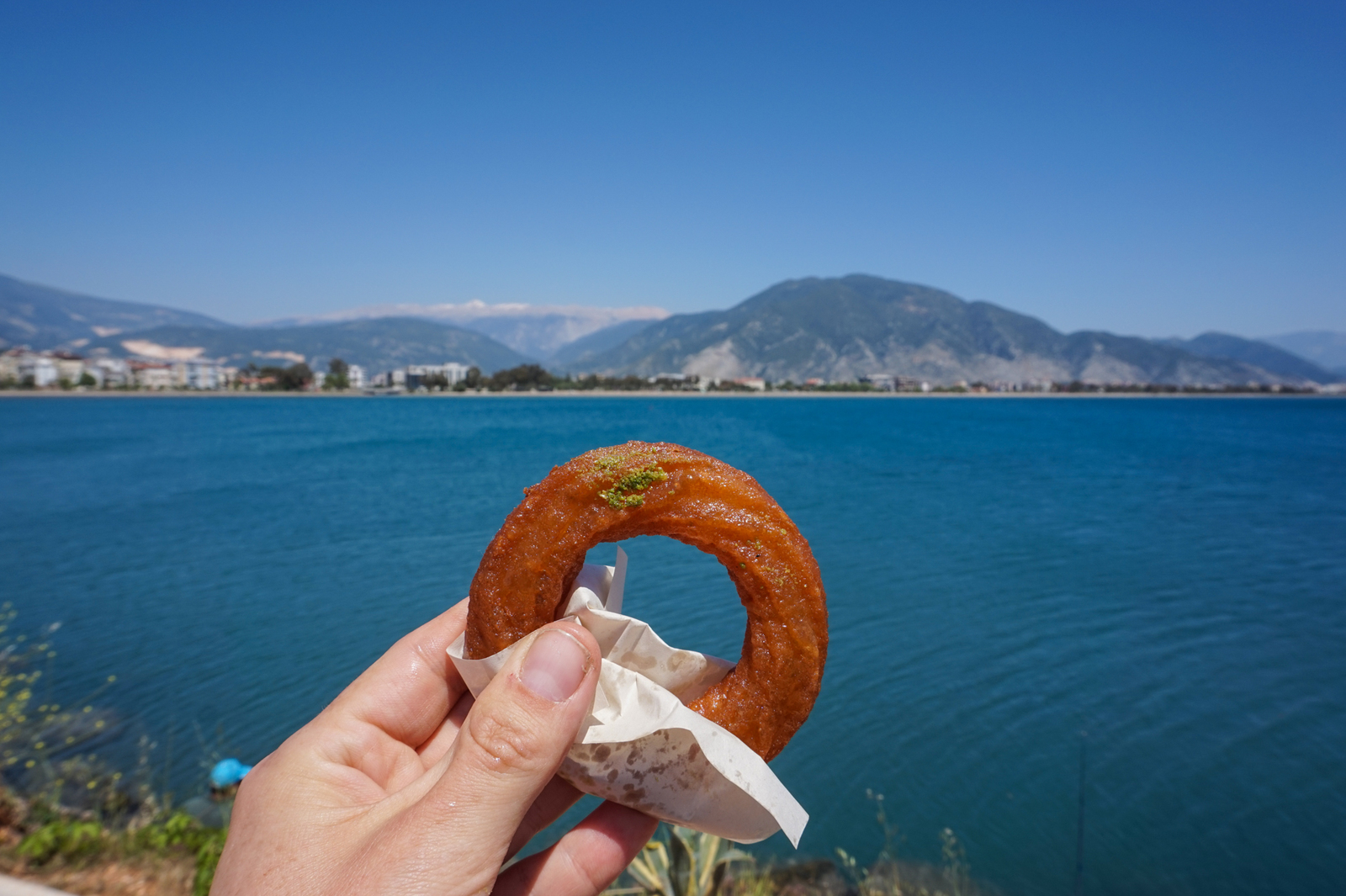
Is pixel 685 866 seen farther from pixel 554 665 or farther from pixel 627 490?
pixel 627 490

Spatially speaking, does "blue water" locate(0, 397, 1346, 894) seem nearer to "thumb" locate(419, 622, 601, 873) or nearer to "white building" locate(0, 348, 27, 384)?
"thumb" locate(419, 622, 601, 873)

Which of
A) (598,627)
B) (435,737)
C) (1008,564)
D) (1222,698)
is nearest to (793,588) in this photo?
(598,627)

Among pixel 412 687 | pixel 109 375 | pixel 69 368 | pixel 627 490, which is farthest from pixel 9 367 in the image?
pixel 627 490

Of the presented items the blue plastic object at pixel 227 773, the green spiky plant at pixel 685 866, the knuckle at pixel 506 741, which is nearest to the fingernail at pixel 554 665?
the knuckle at pixel 506 741

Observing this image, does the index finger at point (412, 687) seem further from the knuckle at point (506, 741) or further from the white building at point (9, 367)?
the white building at point (9, 367)

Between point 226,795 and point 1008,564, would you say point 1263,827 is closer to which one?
point 1008,564

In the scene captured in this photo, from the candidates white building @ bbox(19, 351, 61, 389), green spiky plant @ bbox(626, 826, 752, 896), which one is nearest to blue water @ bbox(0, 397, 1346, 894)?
green spiky plant @ bbox(626, 826, 752, 896)
